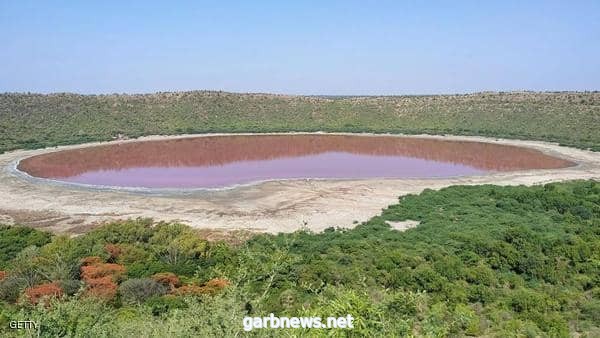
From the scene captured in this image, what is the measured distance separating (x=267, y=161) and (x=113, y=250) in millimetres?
Result: 27041

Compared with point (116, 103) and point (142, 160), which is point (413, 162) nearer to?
point (142, 160)

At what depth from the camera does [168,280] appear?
14688 mm

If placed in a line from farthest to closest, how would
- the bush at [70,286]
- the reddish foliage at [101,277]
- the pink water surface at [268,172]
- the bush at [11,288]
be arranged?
the pink water surface at [268,172]
the bush at [11,288]
the bush at [70,286]
the reddish foliage at [101,277]

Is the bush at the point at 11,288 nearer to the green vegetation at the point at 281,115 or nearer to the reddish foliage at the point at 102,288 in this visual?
the reddish foliage at the point at 102,288

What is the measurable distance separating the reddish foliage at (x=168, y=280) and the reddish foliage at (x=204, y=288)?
0.53 meters

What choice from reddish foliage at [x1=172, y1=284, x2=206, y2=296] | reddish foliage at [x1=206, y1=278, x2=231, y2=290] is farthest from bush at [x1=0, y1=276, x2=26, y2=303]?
reddish foliage at [x1=206, y1=278, x2=231, y2=290]

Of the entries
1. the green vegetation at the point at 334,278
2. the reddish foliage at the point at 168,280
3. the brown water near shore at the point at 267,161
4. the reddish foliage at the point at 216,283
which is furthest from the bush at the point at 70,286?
the brown water near shore at the point at 267,161

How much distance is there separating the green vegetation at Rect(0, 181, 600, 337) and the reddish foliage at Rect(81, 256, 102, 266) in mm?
48

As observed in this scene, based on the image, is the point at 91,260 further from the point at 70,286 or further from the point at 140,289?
the point at 140,289

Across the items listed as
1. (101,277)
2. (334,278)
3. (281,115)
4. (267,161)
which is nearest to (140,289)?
(101,277)

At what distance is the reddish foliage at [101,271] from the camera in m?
14.8

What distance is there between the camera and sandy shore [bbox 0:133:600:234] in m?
24.0

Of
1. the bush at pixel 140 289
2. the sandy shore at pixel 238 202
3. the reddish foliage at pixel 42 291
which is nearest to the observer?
the reddish foliage at pixel 42 291

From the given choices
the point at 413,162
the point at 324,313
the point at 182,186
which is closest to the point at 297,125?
the point at 413,162
